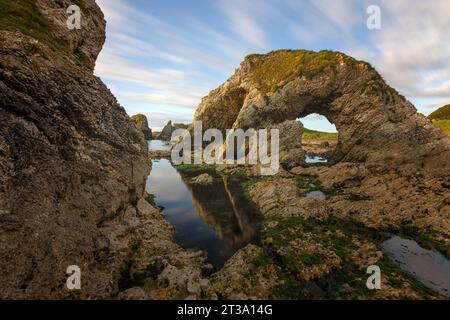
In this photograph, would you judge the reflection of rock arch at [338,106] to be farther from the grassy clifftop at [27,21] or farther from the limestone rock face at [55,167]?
the grassy clifftop at [27,21]

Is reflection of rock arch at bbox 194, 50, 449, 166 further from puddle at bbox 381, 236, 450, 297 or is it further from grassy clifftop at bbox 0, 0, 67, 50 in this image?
grassy clifftop at bbox 0, 0, 67, 50

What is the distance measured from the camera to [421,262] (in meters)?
29.0

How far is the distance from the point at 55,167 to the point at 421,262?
3632 cm

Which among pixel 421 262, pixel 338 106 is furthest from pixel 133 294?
pixel 338 106

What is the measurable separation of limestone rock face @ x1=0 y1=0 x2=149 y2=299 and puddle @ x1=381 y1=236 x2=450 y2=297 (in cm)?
2733

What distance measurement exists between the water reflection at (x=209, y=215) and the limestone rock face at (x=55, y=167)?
29.2 ft

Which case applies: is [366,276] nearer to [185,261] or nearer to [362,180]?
[185,261]

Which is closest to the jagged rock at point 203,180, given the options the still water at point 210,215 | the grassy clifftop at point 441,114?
the still water at point 210,215

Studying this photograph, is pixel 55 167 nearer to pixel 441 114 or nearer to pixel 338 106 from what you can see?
pixel 338 106

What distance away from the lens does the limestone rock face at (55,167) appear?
19344mm

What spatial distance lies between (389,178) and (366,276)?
31901mm

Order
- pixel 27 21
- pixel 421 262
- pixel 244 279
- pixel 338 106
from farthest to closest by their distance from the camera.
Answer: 1. pixel 338 106
2. pixel 421 262
3. pixel 27 21
4. pixel 244 279
